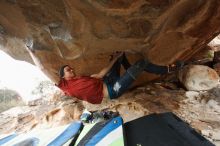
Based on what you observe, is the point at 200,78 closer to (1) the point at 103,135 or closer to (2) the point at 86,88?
(2) the point at 86,88

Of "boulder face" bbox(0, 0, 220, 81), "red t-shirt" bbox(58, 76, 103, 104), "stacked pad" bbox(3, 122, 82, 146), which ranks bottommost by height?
"stacked pad" bbox(3, 122, 82, 146)

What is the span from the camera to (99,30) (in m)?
3.62

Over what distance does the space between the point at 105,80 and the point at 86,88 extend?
1.14 feet

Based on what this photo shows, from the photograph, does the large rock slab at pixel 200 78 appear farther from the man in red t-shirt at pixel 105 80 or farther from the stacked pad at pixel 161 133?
the stacked pad at pixel 161 133

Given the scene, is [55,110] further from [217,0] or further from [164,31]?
[217,0]

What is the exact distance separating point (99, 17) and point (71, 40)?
676 millimetres

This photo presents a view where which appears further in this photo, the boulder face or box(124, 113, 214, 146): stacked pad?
the boulder face

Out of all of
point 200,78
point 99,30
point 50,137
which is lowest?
point 50,137

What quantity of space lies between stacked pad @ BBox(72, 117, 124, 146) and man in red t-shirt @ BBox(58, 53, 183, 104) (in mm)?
1593

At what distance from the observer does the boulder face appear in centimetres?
321

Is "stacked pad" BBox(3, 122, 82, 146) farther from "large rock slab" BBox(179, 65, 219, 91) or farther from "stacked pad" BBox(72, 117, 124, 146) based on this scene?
"large rock slab" BBox(179, 65, 219, 91)

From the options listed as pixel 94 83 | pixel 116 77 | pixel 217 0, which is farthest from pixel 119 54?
pixel 217 0

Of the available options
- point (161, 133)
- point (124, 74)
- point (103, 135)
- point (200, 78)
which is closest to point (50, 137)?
point (103, 135)

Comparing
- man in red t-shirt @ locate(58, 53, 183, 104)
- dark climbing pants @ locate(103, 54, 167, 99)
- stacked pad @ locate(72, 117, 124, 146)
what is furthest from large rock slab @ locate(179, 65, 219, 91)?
stacked pad @ locate(72, 117, 124, 146)
